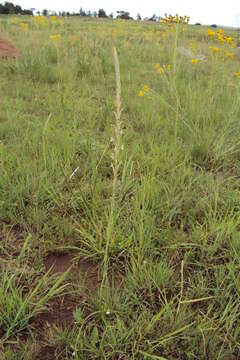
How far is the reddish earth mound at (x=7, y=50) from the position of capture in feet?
15.1

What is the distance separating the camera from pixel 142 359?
0.95 meters

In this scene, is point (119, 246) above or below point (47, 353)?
above

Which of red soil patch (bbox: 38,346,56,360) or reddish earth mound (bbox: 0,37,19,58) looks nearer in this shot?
red soil patch (bbox: 38,346,56,360)

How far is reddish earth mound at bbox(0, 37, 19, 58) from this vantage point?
4609 mm

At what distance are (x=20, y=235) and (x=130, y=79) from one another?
3.01 meters

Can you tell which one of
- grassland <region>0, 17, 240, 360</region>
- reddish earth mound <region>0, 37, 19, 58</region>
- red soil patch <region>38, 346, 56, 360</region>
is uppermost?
reddish earth mound <region>0, 37, 19, 58</region>

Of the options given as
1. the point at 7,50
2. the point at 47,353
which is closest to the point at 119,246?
the point at 47,353

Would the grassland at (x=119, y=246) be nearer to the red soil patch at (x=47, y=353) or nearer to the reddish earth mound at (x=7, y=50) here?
the red soil patch at (x=47, y=353)

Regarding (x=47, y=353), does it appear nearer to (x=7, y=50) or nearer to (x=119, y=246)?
(x=119, y=246)

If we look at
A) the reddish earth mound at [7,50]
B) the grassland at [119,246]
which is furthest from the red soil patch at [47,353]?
the reddish earth mound at [7,50]

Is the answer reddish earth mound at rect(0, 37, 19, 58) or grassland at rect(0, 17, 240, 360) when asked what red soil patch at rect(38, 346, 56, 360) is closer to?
grassland at rect(0, 17, 240, 360)

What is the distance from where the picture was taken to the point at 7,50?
4758 millimetres

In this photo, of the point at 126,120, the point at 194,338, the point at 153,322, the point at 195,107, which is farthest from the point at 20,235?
the point at 195,107

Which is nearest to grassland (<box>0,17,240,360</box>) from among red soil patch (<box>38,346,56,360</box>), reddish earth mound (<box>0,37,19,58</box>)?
red soil patch (<box>38,346,56,360</box>)
